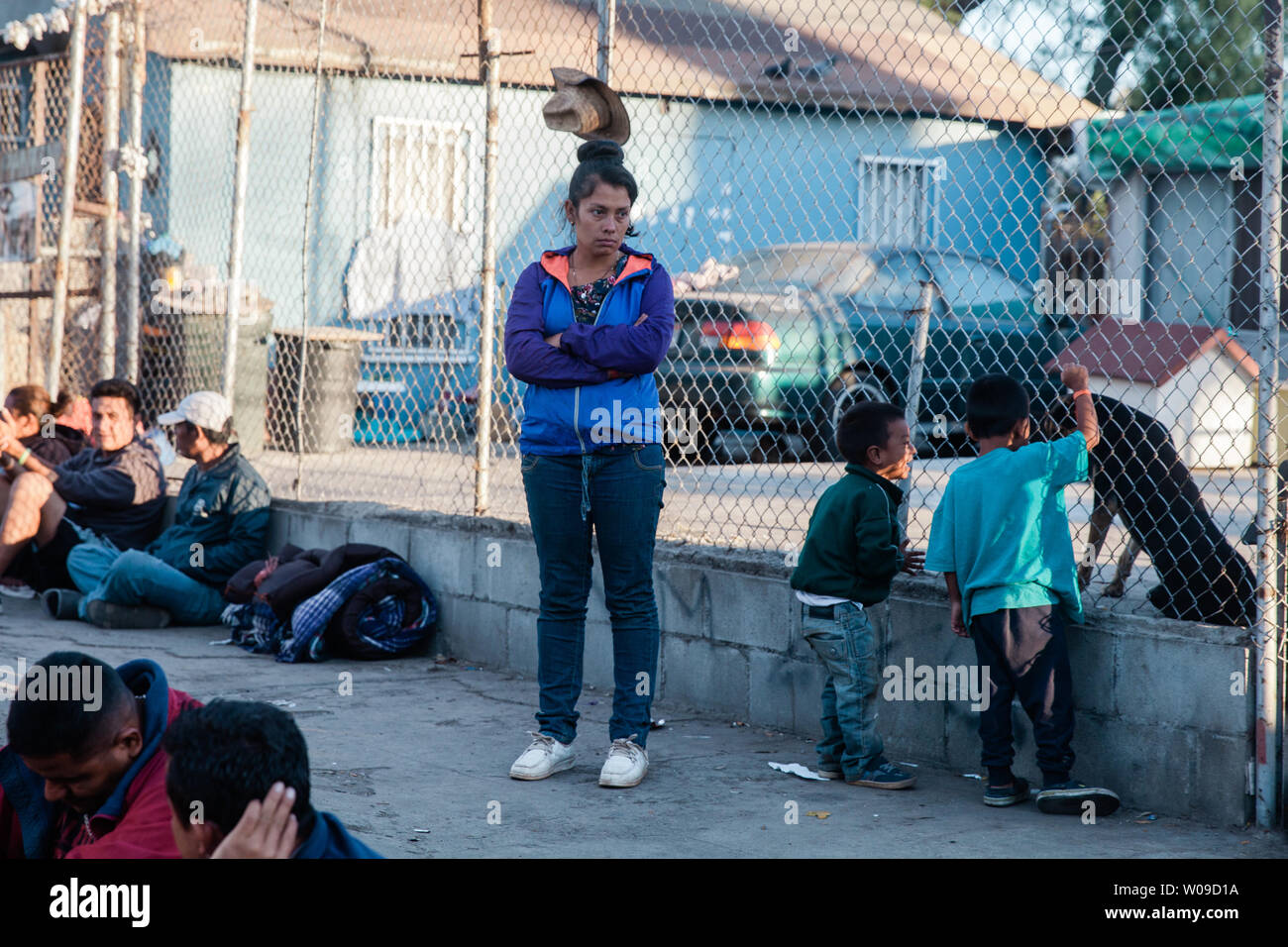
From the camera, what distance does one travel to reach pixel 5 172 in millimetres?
9961

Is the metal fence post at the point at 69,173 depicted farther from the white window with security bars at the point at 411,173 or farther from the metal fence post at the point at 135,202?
the white window with security bars at the point at 411,173

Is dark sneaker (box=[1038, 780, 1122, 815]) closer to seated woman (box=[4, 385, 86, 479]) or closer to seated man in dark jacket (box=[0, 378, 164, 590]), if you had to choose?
seated man in dark jacket (box=[0, 378, 164, 590])

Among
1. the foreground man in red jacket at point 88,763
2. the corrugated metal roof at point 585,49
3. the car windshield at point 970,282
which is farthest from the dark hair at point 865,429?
the corrugated metal roof at point 585,49

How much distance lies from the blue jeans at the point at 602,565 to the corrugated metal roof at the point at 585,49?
6725 millimetres

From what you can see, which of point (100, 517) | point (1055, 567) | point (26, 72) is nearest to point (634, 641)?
point (1055, 567)

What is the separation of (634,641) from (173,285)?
787cm

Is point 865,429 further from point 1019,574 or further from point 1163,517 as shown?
point 1163,517

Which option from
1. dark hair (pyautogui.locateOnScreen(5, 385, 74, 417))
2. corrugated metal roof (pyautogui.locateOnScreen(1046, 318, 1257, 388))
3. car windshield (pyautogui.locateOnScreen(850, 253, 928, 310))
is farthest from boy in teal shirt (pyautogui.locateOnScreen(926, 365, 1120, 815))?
dark hair (pyautogui.locateOnScreen(5, 385, 74, 417))

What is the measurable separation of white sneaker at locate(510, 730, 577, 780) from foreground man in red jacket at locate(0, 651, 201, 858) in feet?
6.45

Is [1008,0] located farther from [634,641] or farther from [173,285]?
[173,285]

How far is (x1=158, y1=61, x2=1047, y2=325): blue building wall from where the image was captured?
12.9 metres

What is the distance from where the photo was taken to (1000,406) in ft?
14.8

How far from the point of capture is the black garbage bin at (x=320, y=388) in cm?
1159
